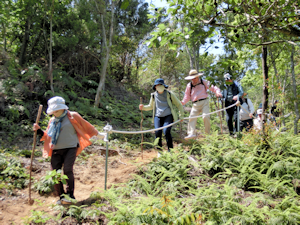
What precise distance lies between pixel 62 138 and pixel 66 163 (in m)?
0.46

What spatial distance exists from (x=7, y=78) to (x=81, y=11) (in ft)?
18.6

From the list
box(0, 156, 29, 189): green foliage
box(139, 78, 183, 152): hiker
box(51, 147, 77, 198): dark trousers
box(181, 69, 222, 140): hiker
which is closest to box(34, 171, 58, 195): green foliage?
box(0, 156, 29, 189): green foliage

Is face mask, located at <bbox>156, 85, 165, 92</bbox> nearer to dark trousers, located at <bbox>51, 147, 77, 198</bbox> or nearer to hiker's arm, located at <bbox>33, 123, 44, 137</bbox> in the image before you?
dark trousers, located at <bbox>51, 147, 77, 198</bbox>

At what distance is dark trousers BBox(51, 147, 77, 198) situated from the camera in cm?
407

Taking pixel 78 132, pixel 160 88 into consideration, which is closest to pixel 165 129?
pixel 160 88

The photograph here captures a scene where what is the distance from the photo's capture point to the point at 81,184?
5320mm

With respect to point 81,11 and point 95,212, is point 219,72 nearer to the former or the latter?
point 95,212

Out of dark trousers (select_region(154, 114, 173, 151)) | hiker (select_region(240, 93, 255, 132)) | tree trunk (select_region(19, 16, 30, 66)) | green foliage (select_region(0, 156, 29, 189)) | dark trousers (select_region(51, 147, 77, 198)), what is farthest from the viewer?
tree trunk (select_region(19, 16, 30, 66))

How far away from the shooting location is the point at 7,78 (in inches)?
359

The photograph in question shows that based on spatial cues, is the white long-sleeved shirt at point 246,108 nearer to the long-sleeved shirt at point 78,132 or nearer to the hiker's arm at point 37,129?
the long-sleeved shirt at point 78,132

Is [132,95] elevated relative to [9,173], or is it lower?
elevated

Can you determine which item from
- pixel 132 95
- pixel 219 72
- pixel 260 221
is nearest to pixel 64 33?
pixel 132 95

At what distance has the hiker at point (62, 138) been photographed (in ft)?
13.3

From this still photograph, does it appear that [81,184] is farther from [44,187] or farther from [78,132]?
[78,132]
